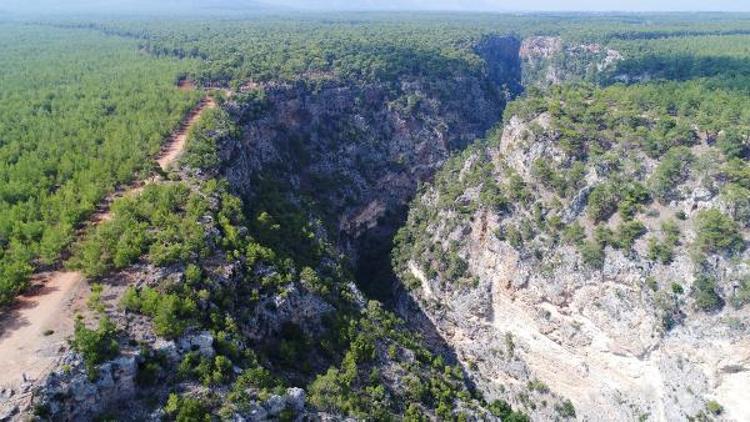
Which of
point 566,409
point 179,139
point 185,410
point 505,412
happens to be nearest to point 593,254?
point 566,409

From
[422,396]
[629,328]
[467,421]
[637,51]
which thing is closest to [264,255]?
[422,396]

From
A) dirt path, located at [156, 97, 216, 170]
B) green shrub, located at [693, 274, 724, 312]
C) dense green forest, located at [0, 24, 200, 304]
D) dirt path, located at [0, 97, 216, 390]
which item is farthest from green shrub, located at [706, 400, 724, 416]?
dirt path, located at [156, 97, 216, 170]

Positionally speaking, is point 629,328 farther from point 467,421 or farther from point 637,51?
point 637,51

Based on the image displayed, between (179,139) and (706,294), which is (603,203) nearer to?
(706,294)

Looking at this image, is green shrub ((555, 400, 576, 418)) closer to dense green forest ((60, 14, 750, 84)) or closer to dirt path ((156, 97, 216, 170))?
dirt path ((156, 97, 216, 170))

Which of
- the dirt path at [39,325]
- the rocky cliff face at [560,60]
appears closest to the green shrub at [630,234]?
the dirt path at [39,325]
